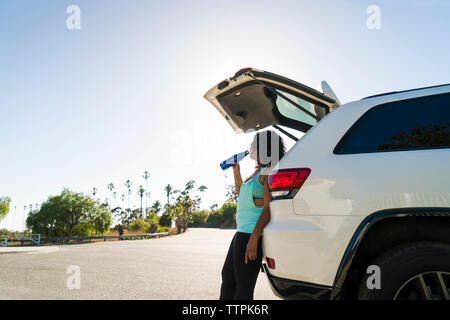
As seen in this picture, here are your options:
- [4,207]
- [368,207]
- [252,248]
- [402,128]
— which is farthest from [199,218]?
[368,207]

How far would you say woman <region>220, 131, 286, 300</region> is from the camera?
220 centimetres

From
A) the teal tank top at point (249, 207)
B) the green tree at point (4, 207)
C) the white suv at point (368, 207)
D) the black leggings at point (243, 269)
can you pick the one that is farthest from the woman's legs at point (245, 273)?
the green tree at point (4, 207)

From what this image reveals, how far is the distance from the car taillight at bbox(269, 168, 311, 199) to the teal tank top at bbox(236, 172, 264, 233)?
305mm

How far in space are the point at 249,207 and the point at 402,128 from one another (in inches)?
50.3

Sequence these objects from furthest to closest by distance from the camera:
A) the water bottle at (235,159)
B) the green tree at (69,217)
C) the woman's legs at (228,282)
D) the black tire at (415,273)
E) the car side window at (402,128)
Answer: the green tree at (69,217) → the water bottle at (235,159) → the woman's legs at (228,282) → the car side window at (402,128) → the black tire at (415,273)

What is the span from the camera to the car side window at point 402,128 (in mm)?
1953

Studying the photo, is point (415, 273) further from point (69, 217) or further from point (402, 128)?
point (69, 217)

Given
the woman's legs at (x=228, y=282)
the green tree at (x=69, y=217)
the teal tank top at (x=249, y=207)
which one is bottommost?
the green tree at (x=69, y=217)

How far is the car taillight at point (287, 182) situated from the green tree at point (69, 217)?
48322mm

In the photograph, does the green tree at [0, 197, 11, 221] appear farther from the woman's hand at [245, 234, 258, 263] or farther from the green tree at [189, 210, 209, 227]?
the woman's hand at [245, 234, 258, 263]

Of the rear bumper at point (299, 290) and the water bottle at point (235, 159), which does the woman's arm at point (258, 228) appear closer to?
the rear bumper at point (299, 290)

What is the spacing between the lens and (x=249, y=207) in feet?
7.93

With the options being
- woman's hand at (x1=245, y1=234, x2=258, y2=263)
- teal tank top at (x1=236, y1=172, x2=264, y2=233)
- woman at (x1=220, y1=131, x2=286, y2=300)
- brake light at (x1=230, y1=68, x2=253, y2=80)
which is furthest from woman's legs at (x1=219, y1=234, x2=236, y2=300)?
brake light at (x1=230, y1=68, x2=253, y2=80)
